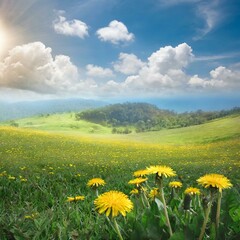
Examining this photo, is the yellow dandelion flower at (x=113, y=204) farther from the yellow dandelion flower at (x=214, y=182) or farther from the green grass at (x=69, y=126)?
the green grass at (x=69, y=126)

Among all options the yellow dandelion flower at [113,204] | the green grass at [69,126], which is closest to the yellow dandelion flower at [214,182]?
the yellow dandelion flower at [113,204]

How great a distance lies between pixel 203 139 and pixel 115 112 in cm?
10921

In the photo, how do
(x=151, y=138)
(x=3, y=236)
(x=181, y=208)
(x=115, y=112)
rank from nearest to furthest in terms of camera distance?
(x=181, y=208) → (x=3, y=236) → (x=151, y=138) → (x=115, y=112)

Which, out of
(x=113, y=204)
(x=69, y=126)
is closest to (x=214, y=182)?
(x=113, y=204)

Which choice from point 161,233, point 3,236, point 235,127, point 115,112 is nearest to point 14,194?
point 3,236

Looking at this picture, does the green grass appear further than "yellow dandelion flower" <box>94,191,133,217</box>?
Yes

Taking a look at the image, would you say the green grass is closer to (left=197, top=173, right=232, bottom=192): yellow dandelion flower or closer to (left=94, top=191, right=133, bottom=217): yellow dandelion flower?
(left=94, top=191, right=133, bottom=217): yellow dandelion flower

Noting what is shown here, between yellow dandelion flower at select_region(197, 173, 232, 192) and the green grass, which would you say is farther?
the green grass

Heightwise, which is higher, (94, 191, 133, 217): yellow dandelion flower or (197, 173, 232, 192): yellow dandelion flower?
(197, 173, 232, 192): yellow dandelion flower

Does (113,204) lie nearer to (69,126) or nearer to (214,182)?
(214,182)

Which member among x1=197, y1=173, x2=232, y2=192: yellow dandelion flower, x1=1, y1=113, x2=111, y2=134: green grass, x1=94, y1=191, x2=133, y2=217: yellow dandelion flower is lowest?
x1=1, y1=113, x2=111, y2=134: green grass

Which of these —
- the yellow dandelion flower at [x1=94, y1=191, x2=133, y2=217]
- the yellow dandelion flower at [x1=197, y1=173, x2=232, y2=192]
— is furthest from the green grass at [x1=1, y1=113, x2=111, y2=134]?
the yellow dandelion flower at [x1=197, y1=173, x2=232, y2=192]

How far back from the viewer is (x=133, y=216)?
230 centimetres

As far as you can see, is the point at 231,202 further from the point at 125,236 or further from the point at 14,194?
the point at 14,194
